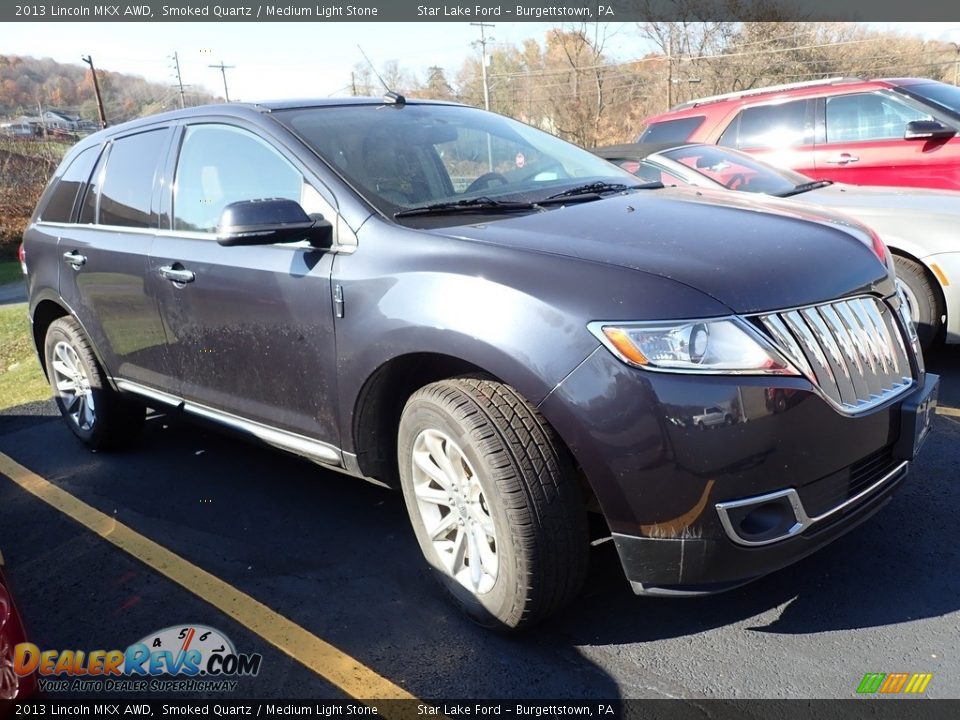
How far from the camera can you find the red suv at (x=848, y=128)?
21.9 feet

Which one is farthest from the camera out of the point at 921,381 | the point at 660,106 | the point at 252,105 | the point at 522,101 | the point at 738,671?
the point at 522,101

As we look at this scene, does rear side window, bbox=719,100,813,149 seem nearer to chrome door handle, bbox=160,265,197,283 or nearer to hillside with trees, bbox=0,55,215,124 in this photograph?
chrome door handle, bbox=160,265,197,283

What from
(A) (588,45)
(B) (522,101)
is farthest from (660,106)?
(B) (522,101)

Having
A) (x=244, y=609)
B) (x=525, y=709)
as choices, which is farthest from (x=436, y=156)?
(x=525, y=709)

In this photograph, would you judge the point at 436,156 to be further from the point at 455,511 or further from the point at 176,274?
the point at 455,511

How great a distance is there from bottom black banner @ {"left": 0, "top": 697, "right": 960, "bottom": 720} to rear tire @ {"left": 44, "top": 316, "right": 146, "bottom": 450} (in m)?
2.25

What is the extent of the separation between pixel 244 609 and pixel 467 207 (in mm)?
1743

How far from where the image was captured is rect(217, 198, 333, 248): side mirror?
110 inches

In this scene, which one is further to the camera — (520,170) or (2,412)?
(2,412)

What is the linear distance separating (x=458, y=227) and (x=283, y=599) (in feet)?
5.17

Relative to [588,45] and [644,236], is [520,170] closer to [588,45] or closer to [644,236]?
[644,236]

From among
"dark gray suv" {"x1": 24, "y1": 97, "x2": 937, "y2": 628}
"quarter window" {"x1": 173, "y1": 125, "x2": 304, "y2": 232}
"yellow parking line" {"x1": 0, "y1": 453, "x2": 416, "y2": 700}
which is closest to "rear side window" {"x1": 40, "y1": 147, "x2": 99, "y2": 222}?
"dark gray suv" {"x1": 24, "y1": 97, "x2": 937, "y2": 628}

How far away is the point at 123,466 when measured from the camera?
4.48 meters

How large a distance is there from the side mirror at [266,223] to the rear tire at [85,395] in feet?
6.84
